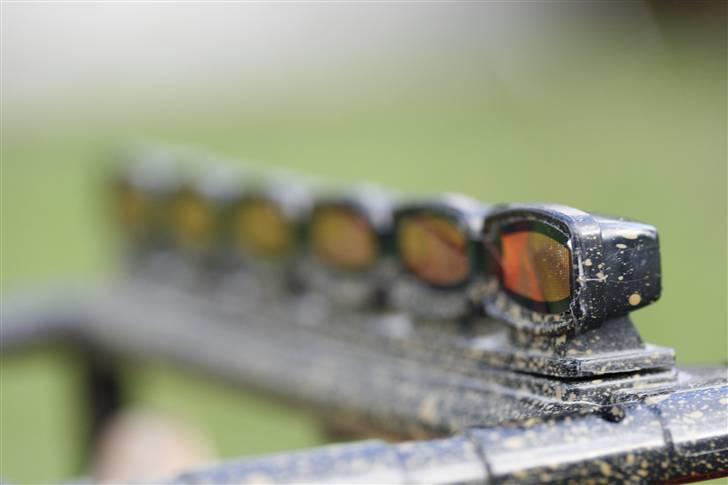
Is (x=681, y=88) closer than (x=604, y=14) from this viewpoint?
Yes

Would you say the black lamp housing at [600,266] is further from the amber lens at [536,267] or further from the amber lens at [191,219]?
the amber lens at [191,219]

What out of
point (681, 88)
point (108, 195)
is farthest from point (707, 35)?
point (108, 195)

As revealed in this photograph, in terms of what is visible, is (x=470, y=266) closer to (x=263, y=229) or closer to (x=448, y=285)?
(x=448, y=285)

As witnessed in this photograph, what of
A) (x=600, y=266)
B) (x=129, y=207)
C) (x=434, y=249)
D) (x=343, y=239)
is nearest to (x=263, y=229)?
(x=343, y=239)

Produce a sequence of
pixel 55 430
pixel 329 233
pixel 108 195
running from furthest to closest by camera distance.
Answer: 1. pixel 55 430
2. pixel 108 195
3. pixel 329 233

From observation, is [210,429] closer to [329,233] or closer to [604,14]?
[329,233]
